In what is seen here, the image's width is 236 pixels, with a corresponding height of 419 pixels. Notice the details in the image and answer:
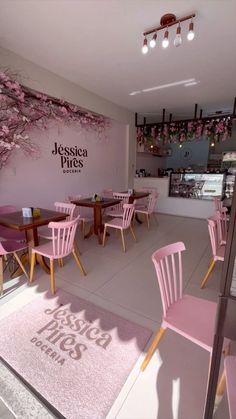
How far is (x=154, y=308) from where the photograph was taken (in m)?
1.98

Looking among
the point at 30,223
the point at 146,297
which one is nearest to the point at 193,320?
the point at 146,297

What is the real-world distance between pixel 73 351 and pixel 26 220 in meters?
1.49

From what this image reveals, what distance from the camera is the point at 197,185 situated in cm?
558

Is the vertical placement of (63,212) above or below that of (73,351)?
above

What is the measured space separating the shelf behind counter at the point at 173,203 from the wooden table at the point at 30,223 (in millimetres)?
3952

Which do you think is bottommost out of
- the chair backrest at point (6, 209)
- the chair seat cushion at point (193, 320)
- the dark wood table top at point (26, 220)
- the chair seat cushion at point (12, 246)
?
the chair seat cushion at point (193, 320)

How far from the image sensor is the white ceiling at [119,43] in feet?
6.56

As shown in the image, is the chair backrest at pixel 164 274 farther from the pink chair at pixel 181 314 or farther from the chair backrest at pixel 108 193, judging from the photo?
the chair backrest at pixel 108 193

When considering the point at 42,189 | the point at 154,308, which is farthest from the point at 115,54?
the point at 154,308

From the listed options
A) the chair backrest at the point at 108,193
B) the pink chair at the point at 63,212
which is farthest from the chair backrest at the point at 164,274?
the chair backrest at the point at 108,193

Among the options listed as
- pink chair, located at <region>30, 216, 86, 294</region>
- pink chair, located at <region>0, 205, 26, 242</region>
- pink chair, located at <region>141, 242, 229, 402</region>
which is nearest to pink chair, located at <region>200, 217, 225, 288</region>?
pink chair, located at <region>141, 242, 229, 402</region>

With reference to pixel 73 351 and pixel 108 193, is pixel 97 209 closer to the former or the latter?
pixel 108 193

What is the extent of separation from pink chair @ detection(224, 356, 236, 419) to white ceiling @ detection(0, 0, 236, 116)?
117 inches

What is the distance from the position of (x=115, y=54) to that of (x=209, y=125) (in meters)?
3.24
